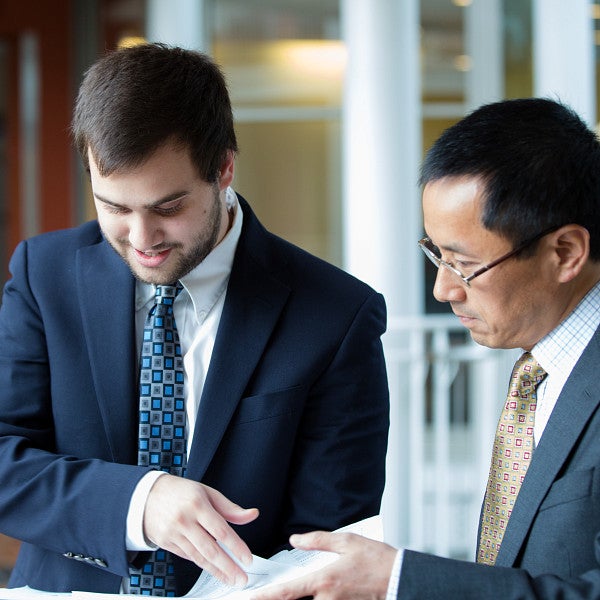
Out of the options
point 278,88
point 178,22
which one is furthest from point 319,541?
point 278,88

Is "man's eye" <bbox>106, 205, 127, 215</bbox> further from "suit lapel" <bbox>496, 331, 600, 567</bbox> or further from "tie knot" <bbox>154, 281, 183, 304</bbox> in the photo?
"suit lapel" <bbox>496, 331, 600, 567</bbox>

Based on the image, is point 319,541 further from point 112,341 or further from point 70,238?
point 70,238

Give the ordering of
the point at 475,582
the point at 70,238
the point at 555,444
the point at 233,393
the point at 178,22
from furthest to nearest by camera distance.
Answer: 1. the point at 178,22
2. the point at 70,238
3. the point at 233,393
4. the point at 555,444
5. the point at 475,582

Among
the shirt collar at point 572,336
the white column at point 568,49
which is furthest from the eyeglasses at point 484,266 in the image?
the white column at point 568,49

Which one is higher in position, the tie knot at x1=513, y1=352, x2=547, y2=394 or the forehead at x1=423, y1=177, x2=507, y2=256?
the forehead at x1=423, y1=177, x2=507, y2=256

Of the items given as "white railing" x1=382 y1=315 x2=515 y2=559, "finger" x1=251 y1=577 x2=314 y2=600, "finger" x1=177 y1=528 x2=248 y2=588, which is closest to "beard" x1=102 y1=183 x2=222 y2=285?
"finger" x1=177 y1=528 x2=248 y2=588

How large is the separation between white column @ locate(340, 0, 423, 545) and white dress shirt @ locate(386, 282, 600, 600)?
238 cm

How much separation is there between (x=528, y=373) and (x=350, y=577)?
0.42 m

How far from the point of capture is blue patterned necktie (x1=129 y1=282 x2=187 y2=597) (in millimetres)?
1604

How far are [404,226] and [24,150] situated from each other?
2.58 meters

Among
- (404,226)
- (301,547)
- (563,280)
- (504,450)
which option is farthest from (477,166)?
(404,226)

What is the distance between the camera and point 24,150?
5445mm

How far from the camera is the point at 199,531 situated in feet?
4.52

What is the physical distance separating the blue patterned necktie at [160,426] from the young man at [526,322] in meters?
0.36
